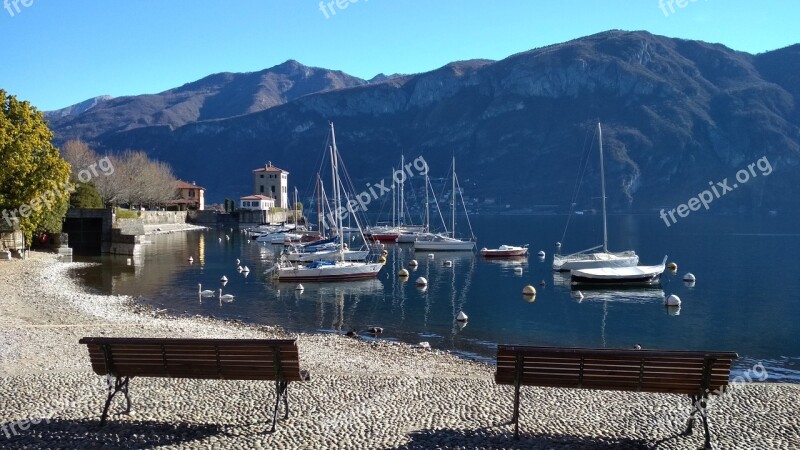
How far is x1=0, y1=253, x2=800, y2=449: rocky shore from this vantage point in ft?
32.2

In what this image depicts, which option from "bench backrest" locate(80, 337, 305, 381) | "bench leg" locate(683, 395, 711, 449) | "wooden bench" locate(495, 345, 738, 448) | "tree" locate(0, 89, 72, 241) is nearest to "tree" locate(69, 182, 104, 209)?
"tree" locate(0, 89, 72, 241)

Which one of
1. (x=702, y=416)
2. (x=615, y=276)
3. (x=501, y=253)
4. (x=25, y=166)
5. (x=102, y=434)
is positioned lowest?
(x=615, y=276)

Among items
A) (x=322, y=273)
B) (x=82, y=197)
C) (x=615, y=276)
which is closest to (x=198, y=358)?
(x=322, y=273)

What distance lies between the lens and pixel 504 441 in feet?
32.5

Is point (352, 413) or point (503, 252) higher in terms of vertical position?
point (352, 413)

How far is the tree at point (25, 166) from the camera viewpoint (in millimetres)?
36906

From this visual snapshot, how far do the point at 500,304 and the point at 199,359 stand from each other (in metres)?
29.9

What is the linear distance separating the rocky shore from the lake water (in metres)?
10.8

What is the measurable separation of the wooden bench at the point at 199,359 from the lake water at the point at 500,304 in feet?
48.1

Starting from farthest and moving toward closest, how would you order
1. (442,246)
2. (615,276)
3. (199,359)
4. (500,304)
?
(442,246) → (615,276) → (500,304) → (199,359)

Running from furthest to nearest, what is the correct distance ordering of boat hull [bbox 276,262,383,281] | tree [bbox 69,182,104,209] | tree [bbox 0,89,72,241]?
1. tree [bbox 69,182,104,209]
2. boat hull [bbox 276,262,383,281]
3. tree [bbox 0,89,72,241]

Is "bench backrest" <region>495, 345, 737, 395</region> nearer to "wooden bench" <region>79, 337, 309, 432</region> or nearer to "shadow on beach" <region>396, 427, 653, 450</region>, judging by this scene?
"shadow on beach" <region>396, 427, 653, 450</region>

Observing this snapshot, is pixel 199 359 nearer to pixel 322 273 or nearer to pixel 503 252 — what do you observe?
pixel 322 273

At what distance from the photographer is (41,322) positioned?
22.6 metres
